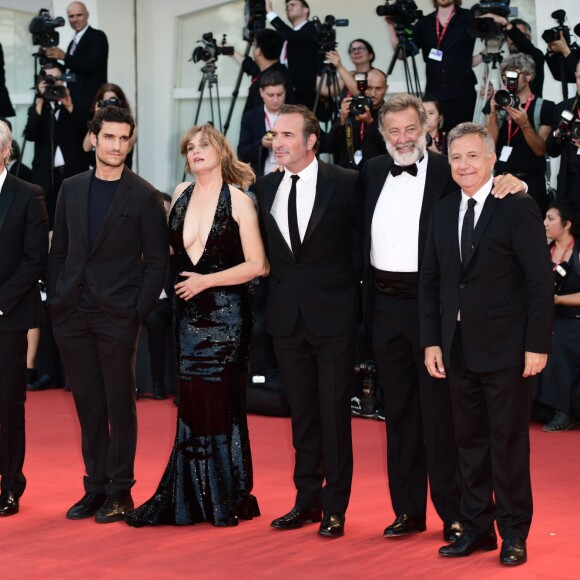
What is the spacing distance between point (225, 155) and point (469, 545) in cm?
186

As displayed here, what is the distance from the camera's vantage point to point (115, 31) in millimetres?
10805

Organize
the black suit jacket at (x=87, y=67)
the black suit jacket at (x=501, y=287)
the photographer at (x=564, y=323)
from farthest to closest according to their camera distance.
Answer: the black suit jacket at (x=87, y=67) < the photographer at (x=564, y=323) < the black suit jacket at (x=501, y=287)

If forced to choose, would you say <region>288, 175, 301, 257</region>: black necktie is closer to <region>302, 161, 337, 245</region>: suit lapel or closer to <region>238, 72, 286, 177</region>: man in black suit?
<region>302, 161, 337, 245</region>: suit lapel

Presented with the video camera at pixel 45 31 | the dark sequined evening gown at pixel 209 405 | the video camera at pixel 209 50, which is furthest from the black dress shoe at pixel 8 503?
the video camera at pixel 209 50

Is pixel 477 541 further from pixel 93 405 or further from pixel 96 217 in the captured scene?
pixel 96 217

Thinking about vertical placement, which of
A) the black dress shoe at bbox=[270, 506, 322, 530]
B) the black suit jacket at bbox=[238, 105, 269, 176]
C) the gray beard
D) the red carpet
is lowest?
the red carpet

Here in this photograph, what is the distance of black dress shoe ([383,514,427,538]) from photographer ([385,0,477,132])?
13.3 feet

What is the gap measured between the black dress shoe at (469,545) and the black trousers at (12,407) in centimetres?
194

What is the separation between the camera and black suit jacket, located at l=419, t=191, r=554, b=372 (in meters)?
3.89

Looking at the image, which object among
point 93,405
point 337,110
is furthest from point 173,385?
point 93,405

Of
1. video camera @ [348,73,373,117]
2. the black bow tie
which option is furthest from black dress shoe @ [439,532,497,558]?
video camera @ [348,73,373,117]

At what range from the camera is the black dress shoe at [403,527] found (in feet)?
14.3

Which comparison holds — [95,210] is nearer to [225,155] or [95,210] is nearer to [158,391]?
[225,155]

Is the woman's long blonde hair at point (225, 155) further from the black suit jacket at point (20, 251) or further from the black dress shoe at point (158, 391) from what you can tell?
the black dress shoe at point (158, 391)
